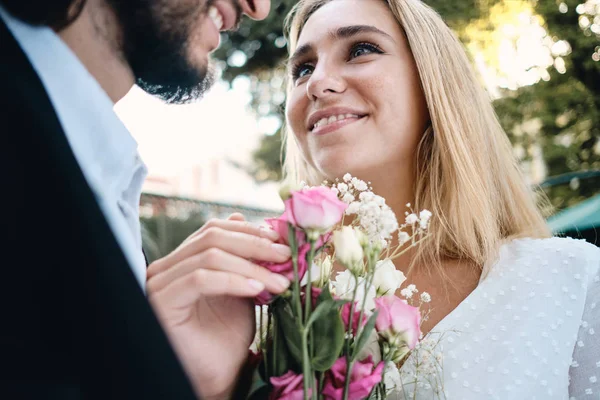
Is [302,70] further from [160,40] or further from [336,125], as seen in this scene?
[160,40]

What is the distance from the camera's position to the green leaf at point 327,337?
973 mm

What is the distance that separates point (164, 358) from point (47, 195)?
26 centimetres

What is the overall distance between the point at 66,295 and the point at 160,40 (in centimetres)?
59

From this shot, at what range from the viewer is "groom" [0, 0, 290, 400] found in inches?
25.2

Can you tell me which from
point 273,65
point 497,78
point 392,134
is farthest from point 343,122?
point 497,78

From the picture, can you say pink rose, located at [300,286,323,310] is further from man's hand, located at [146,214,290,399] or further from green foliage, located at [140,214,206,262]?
green foliage, located at [140,214,206,262]

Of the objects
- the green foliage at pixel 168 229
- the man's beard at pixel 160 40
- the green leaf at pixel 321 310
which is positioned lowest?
the green foliage at pixel 168 229

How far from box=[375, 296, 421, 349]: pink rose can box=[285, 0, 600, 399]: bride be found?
23.8 inches

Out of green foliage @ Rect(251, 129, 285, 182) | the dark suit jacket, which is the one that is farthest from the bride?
green foliage @ Rect(251, 129, 285, 182)

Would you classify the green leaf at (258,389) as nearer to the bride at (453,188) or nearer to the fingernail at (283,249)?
the fingernail at (283,249)

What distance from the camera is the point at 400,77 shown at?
2104 mm

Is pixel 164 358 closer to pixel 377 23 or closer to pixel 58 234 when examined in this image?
pixel 58 234

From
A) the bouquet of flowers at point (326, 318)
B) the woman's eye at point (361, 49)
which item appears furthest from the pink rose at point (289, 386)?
the woman's eye at point (361, 49)

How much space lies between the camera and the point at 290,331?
0.99 m
